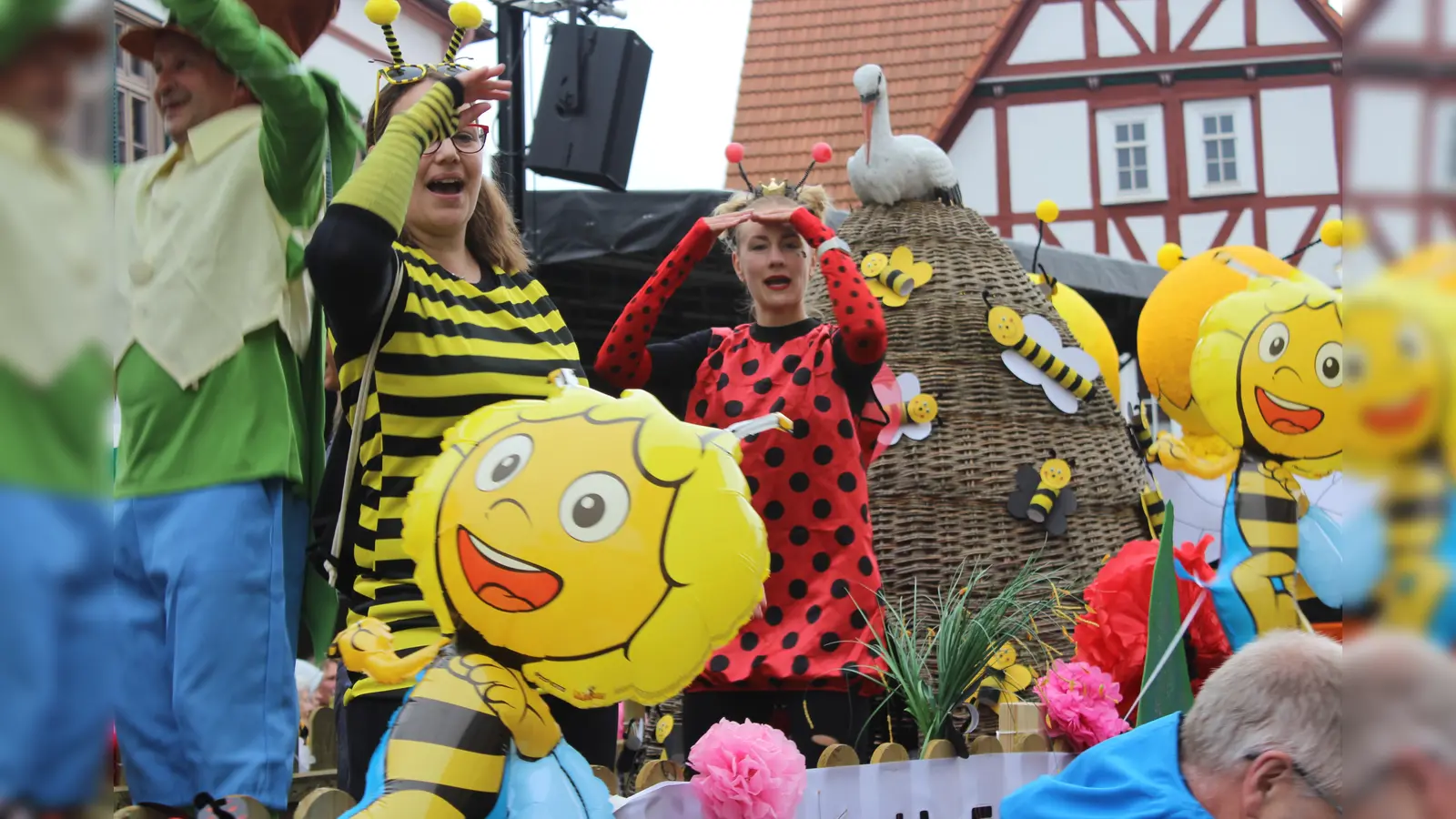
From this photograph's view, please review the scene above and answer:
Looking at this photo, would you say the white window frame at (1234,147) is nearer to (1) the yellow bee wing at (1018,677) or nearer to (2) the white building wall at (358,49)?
(2) the white building wall at (358,49)

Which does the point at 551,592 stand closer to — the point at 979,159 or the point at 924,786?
the point at 924,786

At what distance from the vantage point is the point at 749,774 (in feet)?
6.78

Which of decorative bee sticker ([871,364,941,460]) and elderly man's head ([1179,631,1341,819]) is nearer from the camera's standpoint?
elderly man's head ([1179,631,1341,819])

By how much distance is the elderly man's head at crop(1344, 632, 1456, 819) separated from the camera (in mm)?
370

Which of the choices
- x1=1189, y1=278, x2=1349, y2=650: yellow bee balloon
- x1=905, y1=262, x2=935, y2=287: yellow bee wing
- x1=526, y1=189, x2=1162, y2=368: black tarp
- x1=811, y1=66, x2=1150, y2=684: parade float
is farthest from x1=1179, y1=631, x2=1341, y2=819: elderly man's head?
x1=526, y1=189, x2=1162, y2=368: black tarp

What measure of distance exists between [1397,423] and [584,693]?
1.40 meters

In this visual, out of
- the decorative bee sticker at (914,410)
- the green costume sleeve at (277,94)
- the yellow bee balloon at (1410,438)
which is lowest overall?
the yellow bee balloon at (1410,438)

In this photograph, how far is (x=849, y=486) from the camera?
10.0 ft

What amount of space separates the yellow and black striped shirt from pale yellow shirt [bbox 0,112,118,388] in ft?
5.63

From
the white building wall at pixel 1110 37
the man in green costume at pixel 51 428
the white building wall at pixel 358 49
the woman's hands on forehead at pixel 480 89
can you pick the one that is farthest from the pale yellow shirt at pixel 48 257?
the white building wall at pixel 1110 37

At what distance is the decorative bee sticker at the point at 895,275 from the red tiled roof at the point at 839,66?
39.0ft

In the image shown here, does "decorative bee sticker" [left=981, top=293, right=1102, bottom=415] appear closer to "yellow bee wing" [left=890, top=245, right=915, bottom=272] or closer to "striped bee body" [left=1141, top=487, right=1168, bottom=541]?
"yellow bee wing" [left=890, top=245, right=915, bottom=272]

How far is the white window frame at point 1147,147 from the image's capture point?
16.0 metres

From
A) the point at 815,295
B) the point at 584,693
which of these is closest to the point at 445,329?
the point at 584,693
